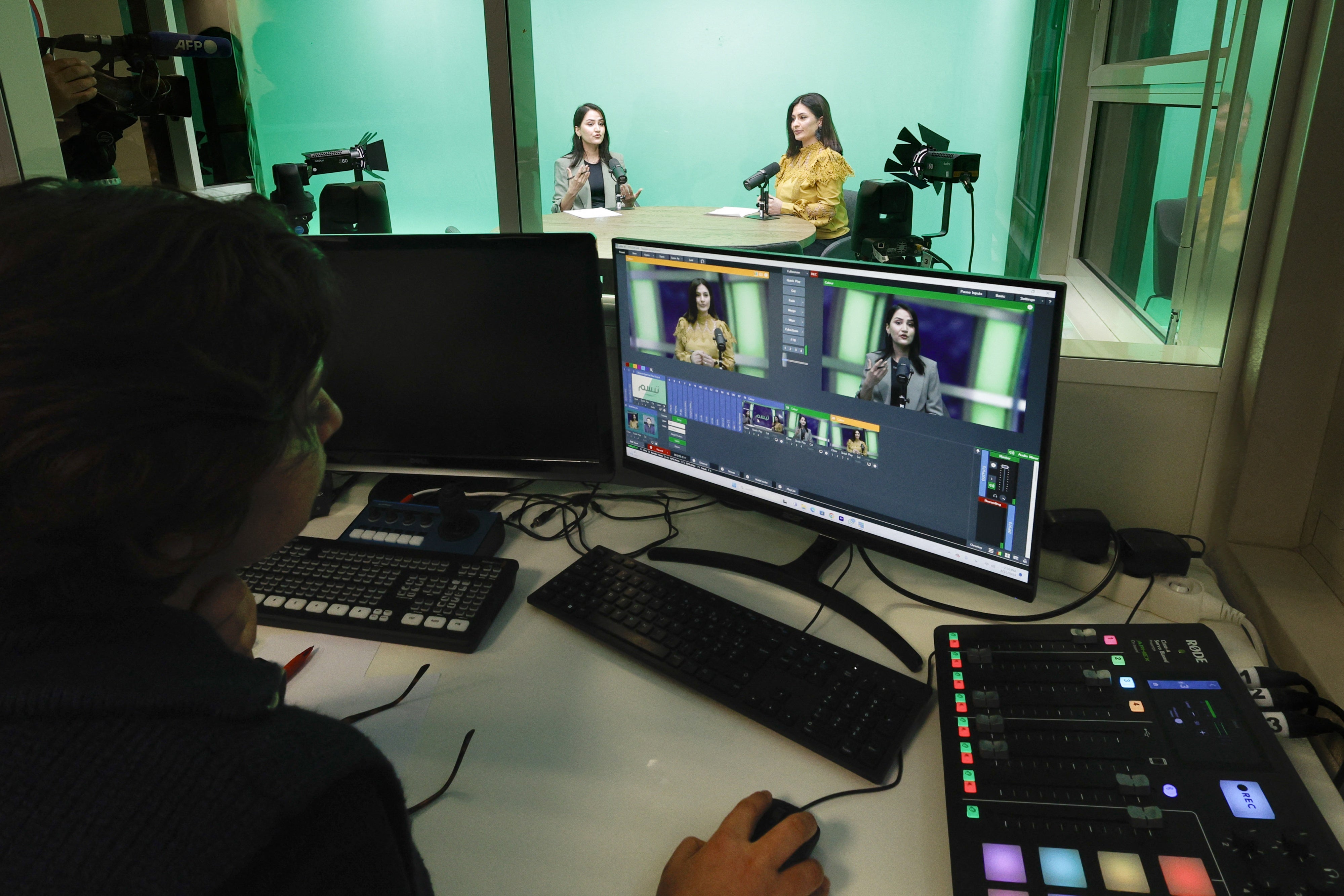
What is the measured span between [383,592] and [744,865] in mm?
646

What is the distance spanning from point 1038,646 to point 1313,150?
723mm

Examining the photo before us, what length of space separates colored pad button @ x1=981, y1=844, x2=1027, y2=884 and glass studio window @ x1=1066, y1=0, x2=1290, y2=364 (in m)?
0.79

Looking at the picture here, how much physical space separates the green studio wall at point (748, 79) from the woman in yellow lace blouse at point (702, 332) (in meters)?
4.03

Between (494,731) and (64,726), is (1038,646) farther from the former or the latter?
(64,726)

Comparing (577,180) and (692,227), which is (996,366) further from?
(577,180)

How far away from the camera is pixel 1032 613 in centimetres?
111

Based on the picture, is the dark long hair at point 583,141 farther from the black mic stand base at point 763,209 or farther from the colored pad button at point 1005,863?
the colored pad button at point 1005,863

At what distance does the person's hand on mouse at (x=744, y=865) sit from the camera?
2.28 ft

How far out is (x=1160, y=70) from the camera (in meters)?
2.09

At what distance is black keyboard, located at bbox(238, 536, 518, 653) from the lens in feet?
3.52

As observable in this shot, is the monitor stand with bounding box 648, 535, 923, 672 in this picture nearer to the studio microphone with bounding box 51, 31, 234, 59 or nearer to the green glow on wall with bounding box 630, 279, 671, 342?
the green glow on wall with bounding box 630, 279, 671, 342

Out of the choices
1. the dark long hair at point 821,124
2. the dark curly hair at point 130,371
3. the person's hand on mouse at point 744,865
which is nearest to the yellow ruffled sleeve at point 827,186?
the dark long hair at point 821,124

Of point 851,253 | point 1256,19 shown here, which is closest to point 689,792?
point 1256,19

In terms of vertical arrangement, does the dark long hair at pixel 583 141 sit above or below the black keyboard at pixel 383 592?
above
